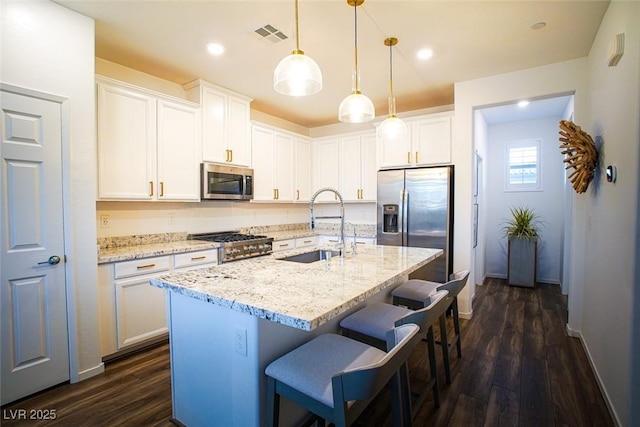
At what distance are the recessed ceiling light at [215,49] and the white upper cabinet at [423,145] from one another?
2317mm

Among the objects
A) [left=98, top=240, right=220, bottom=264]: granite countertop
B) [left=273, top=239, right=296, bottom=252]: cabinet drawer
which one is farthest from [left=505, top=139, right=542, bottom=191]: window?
[left=98, top=240, right=220, bottom=264]: granite countertop

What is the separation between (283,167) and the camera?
459 centimetres

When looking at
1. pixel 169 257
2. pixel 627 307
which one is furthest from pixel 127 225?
pixel 627 307

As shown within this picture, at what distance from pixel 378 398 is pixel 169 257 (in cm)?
213

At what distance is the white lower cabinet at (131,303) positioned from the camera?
2.48 m

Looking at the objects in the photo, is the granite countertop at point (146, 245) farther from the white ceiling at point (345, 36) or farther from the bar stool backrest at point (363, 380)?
the bar stool backrest at point (363, 380)

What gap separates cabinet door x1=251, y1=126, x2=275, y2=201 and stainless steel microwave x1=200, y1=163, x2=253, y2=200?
0.72ft

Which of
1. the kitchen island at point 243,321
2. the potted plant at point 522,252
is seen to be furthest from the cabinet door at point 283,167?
the potted plant at point 522,252

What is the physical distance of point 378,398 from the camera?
6.73 ft

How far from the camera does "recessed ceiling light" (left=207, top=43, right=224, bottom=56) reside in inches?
107

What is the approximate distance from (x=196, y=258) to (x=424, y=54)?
295 centimetres

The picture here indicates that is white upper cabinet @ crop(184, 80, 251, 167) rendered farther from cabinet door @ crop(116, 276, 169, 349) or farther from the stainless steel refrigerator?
the stainless steel refrigerator

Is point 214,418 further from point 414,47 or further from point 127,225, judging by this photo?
point 414,47

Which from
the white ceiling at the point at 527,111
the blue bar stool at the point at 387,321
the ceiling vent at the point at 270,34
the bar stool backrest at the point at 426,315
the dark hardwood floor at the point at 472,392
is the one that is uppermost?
the white ceiling at the point at 527,111
